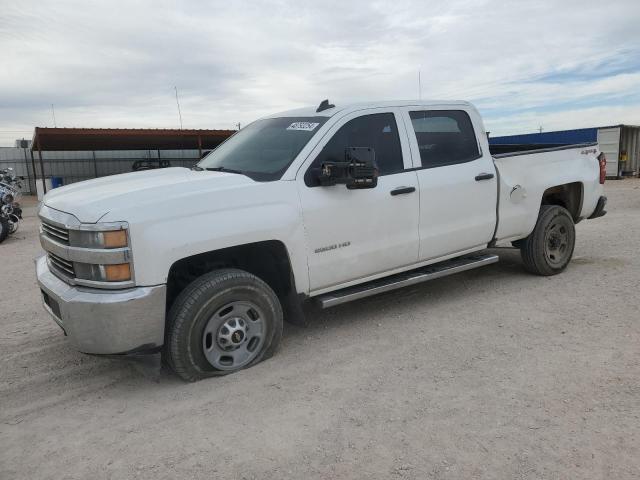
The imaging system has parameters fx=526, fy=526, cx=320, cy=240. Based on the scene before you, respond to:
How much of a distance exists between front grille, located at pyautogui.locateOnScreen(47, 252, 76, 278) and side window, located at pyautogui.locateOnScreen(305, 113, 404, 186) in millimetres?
2036

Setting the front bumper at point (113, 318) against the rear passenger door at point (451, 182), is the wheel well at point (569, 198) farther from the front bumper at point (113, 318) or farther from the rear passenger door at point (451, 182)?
the front bumper at point (113, 318)

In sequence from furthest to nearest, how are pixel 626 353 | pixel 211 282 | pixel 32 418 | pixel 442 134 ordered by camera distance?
pixel 442 134
pixel 626 353
pixel 211 282
pixel 32 418

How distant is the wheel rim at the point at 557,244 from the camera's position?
19.5 feet

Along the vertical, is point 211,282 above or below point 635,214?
above

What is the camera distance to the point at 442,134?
5.02 meters

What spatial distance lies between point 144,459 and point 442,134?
3743mm

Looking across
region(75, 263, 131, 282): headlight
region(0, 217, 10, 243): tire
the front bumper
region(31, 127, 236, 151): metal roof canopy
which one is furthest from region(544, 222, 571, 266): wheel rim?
region(31, 127, 236, 151): metal roof canopy

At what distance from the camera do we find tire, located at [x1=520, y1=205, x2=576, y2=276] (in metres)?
Result: 5.82

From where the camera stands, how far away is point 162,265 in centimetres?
337

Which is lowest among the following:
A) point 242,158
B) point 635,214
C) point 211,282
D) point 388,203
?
point 635,214

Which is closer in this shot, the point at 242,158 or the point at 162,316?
the point at 162,316

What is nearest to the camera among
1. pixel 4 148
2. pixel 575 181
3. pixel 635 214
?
pixel 575 181

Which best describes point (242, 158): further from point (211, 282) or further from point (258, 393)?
point (258, 393)

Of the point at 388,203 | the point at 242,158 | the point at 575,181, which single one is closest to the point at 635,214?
the point at 575,181
